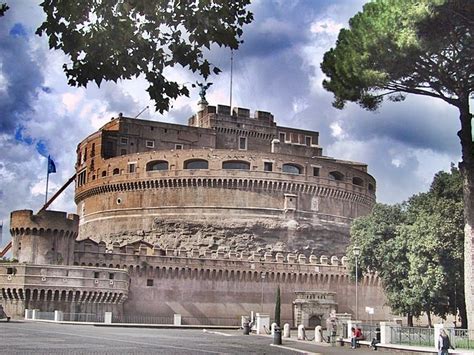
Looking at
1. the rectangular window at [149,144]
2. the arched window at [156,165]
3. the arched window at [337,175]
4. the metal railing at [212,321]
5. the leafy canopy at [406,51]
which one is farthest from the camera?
the rectangular window at [149,144]

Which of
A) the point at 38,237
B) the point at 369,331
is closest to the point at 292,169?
the point at 38,237

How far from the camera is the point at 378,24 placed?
88.4ft

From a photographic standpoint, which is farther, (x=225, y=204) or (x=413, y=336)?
(x=225, y=204)

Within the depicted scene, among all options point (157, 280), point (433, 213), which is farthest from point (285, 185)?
point (433, 213)

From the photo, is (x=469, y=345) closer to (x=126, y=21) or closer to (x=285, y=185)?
(x=126, y=21)

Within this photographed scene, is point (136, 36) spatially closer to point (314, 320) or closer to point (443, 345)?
point (443, 345)

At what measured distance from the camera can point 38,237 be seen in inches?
1892

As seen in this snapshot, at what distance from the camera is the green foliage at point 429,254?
34.5 metres

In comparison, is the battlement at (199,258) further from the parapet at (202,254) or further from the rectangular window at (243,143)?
the rectangular window at (243,143)

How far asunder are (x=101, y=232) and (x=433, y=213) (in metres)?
41.1

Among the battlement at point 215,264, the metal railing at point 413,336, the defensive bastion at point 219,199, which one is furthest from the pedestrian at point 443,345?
the defensive bastion at point 219,199

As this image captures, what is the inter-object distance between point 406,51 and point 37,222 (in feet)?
99.5

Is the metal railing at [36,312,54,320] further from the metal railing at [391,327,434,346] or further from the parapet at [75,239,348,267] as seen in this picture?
the metal railing at [391,327,434,346]

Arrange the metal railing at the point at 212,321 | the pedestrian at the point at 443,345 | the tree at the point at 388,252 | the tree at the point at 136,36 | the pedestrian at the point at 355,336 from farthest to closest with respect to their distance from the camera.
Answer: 1. the metal railing at the point at 212,321
2. the tree at the point at 388,252
3. the pedestrian at the point at 355,336
4. the pedestrian at the point at 443,345
5. the tree at the point at 136,36
